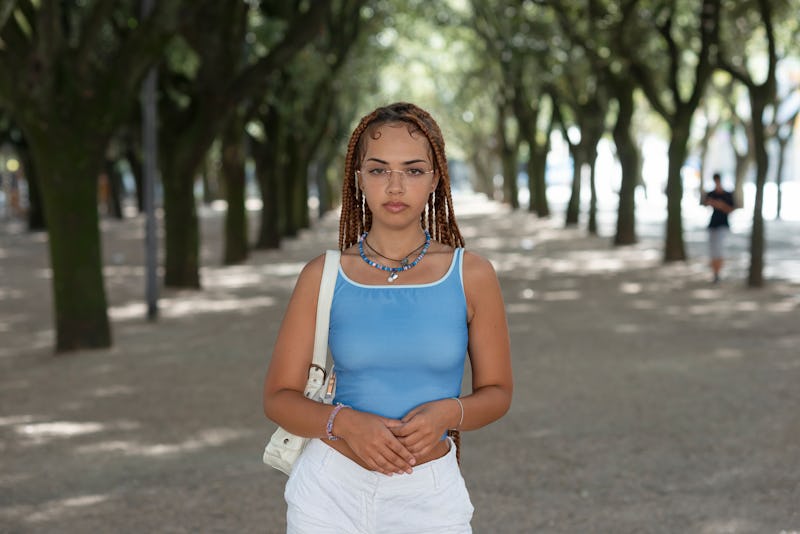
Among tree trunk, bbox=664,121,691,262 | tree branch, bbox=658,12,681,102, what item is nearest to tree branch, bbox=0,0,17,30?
tree branch, bbox=658,12,681,102

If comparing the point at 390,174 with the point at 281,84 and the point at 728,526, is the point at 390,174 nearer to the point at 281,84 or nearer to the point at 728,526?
the point at 728,526

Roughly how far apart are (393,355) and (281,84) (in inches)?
852

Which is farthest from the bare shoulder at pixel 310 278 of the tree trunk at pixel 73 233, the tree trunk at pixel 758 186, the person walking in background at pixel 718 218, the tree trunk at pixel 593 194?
the tree trunk at pixel 593 194

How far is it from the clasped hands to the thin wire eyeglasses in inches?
19.3

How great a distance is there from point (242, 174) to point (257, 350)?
9.25m

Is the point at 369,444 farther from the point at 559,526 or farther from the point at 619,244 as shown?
the point at 619,244

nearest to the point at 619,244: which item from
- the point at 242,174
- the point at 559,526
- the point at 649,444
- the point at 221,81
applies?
the point at 242,174

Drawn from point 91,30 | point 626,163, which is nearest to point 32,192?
point 626,163

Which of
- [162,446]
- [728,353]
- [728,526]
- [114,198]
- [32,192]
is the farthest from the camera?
[114,198]

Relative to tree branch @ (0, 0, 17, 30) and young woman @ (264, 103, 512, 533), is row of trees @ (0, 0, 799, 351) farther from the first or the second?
young woman @ (264, 103, 512, 533)

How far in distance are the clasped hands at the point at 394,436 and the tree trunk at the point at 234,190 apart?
1733 centimetres

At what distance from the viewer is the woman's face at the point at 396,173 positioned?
2.53m

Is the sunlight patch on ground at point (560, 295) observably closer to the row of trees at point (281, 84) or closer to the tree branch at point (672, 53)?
the row of trees at point (281, 84)

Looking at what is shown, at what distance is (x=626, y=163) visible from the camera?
24.5 metres
